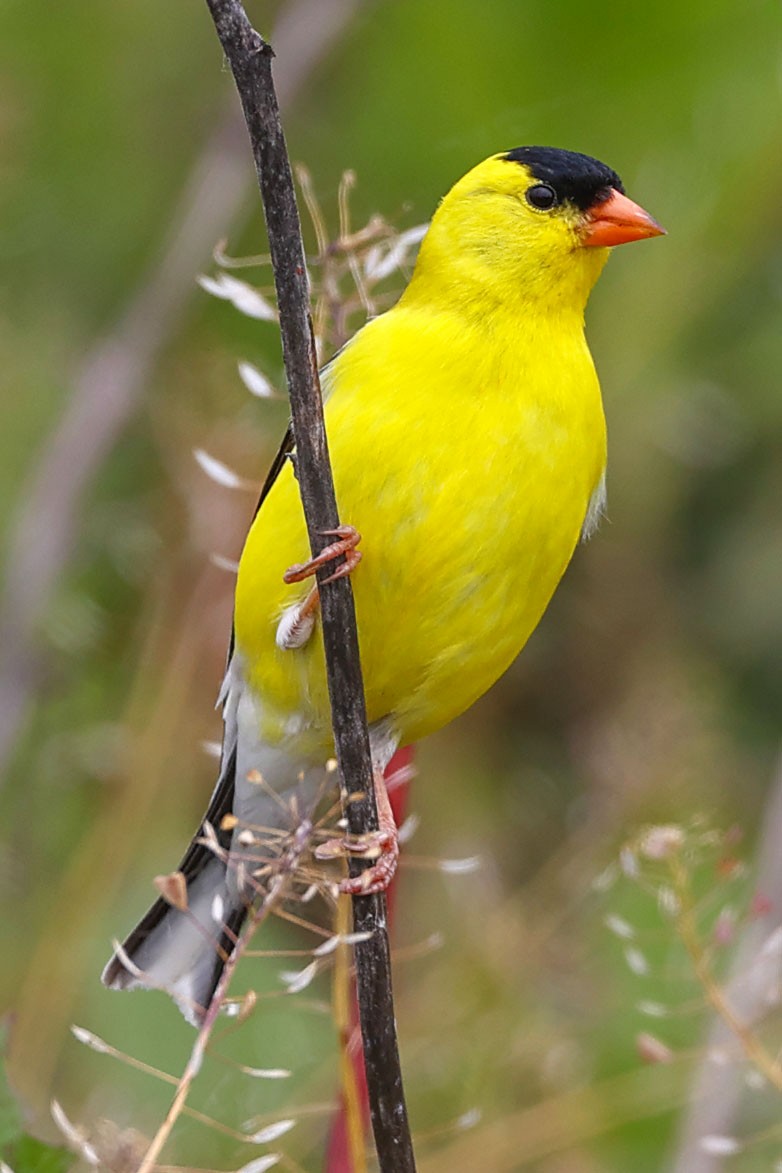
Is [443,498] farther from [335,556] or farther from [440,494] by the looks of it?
[335,556]

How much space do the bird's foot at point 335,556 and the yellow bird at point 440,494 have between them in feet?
0.03

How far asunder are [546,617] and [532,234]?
1565mm

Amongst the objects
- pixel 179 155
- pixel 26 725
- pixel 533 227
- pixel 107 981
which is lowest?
pixel 107 981

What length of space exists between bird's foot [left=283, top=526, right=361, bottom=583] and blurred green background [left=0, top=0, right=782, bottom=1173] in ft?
2.74

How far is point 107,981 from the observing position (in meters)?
2.28

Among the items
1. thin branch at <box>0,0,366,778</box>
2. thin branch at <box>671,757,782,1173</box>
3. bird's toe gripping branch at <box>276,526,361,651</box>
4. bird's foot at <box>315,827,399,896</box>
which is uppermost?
thin branch at <box>0,0,366,778</box>

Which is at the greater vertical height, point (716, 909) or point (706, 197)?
point (706, 197)

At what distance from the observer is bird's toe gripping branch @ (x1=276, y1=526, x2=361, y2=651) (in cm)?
187

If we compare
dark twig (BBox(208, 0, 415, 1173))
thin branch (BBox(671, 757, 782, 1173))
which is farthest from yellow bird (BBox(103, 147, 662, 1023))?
thin branch (BBox(671, 757, 782, 1173))

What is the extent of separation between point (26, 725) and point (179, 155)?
1.99 meters

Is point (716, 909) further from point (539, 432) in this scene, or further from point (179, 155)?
point (179, 155)

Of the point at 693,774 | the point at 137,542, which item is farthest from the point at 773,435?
the point at 137,542

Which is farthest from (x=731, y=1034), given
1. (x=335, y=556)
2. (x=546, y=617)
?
(x=546, y=617)

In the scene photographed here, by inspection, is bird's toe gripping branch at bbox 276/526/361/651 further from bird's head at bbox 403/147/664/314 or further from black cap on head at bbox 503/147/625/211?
black cap on head at bbox 503/147/625/211
